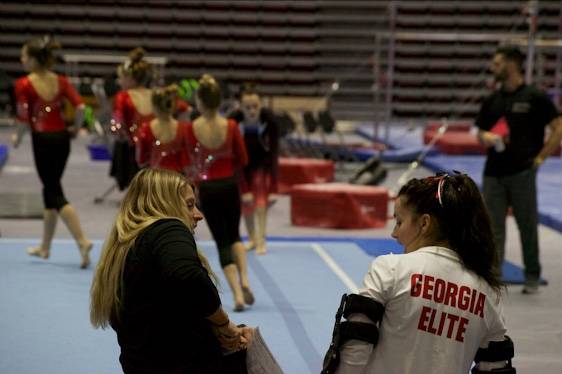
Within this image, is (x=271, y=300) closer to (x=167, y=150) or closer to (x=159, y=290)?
(x=167, y=150)

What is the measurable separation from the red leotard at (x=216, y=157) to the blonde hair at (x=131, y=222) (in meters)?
3.16

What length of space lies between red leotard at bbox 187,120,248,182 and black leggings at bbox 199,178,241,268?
0.06 meters

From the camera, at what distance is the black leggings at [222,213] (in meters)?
6.08

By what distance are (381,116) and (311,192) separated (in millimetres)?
10806

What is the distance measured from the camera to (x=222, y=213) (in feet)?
20.0

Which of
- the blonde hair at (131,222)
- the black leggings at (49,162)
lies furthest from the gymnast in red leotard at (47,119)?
the blonde hair at (131,222)

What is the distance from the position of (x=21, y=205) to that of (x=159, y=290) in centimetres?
762

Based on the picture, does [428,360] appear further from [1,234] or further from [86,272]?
[1,234]

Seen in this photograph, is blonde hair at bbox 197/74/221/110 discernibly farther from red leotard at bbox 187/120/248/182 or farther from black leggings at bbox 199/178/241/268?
black leggings at bbox 199/178/241/268

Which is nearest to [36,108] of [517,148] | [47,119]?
[47,119]

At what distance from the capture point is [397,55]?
20.9m

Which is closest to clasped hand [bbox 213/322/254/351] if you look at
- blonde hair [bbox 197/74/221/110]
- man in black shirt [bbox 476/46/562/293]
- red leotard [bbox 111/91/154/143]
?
blonde hair [bbox 197/74/221/110]

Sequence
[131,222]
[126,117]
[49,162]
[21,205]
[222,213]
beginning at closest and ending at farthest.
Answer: [131,222] → [222,213] → [49,162] → [126,117] → [21,205]

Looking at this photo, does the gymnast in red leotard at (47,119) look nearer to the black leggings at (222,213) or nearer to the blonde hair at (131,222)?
the black leggings at (222,213)
